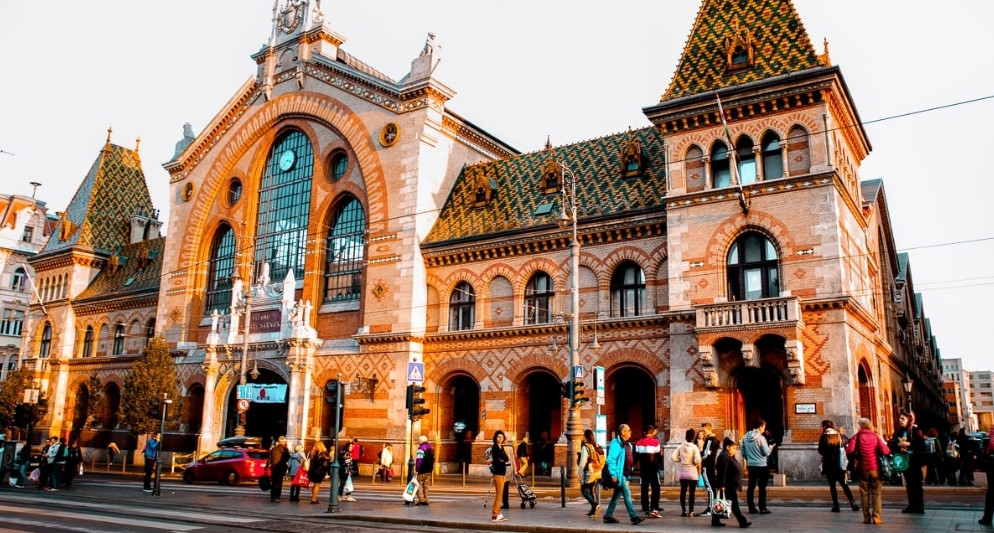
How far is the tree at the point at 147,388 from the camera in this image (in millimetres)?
40406

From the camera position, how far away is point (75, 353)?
5272cm

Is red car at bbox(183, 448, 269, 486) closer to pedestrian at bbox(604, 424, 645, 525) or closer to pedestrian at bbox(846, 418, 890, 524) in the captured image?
pedestrian at bbox(604, 424, 645, 525)

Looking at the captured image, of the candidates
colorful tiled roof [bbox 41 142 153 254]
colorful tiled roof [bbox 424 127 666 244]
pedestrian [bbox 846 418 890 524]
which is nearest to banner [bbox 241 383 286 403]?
colorful tiled roof [bbox 424 127 666 244]

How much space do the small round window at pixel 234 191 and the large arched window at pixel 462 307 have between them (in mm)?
16273

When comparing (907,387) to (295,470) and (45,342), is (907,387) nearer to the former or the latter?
(295,470)

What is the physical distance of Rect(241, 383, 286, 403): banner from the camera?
38000mm

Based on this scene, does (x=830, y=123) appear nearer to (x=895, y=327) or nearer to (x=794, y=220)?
(x=794, y=220)

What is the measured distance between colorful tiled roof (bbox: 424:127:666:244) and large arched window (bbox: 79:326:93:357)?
28.5 m

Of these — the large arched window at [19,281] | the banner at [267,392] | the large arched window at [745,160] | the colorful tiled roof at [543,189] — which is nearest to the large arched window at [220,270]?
the banner at [267,392]

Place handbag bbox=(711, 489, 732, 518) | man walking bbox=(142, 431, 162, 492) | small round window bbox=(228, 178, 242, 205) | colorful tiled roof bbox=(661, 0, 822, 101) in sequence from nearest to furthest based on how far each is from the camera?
handbag bbox=(711, 489, 732, 518), man walking bbox=(142, 431, 162, 492), colorful tiled roof bbox=(661, 0, 822, 101), small round window bbox=(228, 178, 242, 205)

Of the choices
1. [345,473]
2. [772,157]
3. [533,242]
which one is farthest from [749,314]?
[345,473]

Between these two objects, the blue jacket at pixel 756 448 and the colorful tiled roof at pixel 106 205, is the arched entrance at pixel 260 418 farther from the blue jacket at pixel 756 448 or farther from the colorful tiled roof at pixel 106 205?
the blue jacket at pixel 756 448

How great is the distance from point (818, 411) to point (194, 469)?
2341 centimetres

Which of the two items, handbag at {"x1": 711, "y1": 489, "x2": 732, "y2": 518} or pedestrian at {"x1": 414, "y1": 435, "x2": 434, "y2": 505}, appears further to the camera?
pedestrian at {"x1": 414, "y1": 435, "x2": 434, "y2": 505}
